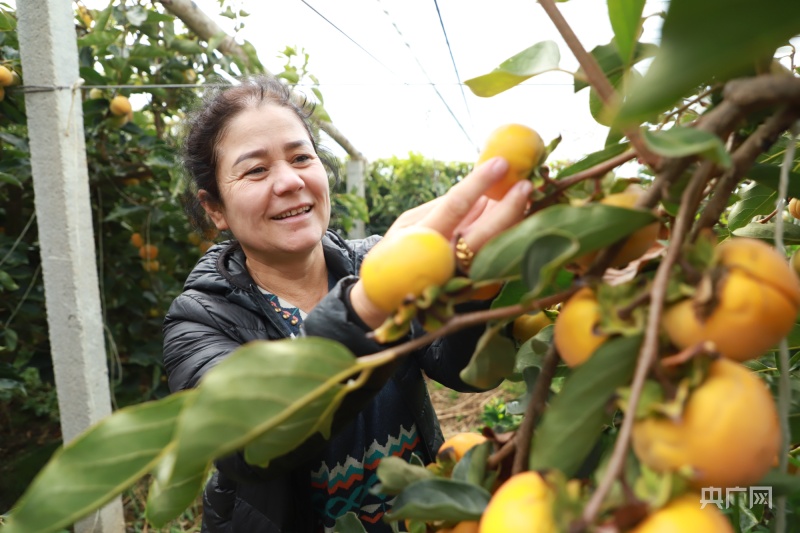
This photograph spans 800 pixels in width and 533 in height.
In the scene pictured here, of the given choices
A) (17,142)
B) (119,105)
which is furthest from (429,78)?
(17,142)

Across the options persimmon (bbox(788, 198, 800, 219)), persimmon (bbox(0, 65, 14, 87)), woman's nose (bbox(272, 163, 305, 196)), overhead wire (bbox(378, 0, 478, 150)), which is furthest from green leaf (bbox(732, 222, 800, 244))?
persimmon (bbox(0, 65, 14, 87))

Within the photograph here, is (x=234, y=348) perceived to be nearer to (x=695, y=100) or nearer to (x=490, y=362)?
(x=490, y=362)

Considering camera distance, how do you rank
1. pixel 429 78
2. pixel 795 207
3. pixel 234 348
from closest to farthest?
1. pixel 795 207
2. pixel 234 348
3. pixel 429 78

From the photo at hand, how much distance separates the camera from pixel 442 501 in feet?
1.04

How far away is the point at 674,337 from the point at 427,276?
119mm

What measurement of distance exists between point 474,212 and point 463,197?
49 millimetres

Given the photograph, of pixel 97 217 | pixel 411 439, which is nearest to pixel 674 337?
pixel 411 439

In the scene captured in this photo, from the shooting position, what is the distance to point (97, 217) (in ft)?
7.81

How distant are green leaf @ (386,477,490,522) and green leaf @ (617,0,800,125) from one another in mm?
214

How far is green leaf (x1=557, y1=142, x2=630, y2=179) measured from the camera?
0.38 meters

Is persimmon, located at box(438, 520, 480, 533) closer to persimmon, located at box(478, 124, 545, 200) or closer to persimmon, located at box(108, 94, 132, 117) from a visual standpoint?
persimmon, located at box(478, 124, 545, 200)

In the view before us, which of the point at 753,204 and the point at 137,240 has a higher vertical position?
the point at 137,240

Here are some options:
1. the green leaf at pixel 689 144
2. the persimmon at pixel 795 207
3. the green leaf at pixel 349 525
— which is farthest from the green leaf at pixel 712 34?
the persimmon at pixel 795 207

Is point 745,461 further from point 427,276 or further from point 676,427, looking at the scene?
point 427,276
